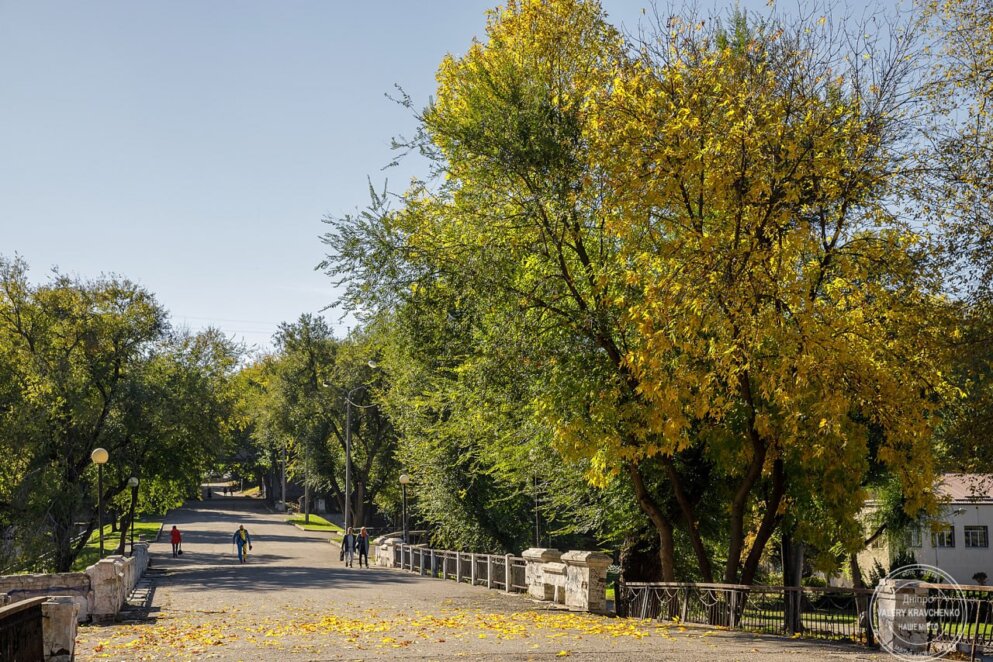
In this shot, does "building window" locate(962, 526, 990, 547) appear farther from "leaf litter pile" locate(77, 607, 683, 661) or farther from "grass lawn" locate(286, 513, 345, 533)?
"grass lawn" locate(286, 513, 345, 533)

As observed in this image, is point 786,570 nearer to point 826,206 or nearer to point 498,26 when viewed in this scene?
point 826,206

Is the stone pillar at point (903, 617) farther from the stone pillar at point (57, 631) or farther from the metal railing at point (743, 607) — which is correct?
the stone pillar at point (57, 631)

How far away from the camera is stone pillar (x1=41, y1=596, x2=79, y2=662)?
36.9ft

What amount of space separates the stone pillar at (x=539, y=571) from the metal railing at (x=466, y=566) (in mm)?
1417

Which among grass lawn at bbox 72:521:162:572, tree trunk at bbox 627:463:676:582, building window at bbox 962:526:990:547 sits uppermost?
tree trunk at bbox 627:463:676:582

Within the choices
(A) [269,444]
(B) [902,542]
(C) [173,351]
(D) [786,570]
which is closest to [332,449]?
(A) [269,444]

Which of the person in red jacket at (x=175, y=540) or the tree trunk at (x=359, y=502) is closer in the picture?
the person in red jacket at (x=175, y=540)

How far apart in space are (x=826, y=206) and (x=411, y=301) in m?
8.01

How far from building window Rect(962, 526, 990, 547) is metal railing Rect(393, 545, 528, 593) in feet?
84.3

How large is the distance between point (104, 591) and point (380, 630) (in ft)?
22.0

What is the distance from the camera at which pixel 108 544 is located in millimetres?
59719

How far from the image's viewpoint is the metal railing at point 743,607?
1481 centimetres

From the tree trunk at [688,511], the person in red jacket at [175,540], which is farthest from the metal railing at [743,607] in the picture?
the person in red jacket at [175,540]

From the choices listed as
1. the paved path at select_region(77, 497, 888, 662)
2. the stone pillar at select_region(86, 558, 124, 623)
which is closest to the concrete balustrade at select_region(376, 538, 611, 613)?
the paved path at select_region(77, 497, 888, 662)
